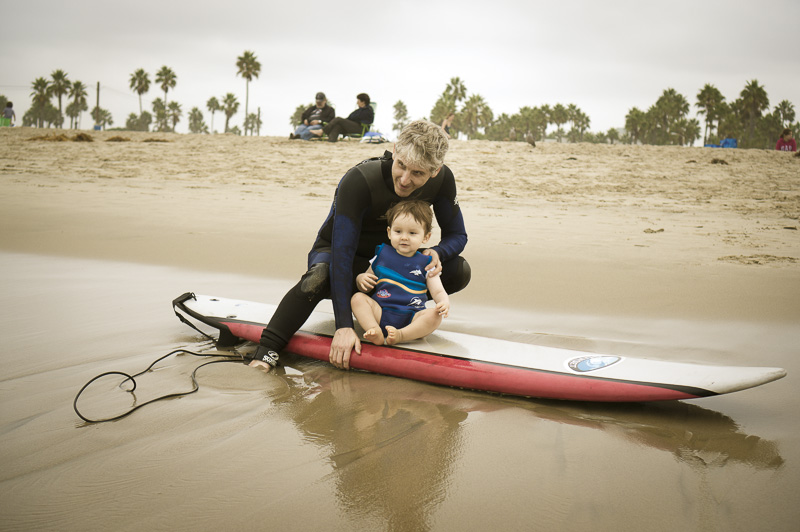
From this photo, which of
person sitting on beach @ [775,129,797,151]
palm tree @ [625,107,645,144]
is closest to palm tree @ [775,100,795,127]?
palm tree @ [625,107,645,144]

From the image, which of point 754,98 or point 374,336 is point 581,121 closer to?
point 754,98

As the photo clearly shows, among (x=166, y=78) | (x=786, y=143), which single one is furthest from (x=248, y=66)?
(x=786, y=143)

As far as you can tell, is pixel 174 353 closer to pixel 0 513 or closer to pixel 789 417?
pixel 0 513

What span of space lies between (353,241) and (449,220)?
623 mm

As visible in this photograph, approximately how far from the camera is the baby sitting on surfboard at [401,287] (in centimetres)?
292

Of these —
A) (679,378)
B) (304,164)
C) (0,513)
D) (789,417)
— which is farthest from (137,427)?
(304,164)

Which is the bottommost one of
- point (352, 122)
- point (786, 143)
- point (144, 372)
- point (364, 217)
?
point (144, 372)

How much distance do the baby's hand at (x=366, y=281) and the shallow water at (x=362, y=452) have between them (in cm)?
44

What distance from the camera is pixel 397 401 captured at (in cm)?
255

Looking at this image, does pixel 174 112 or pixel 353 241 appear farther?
pixel 174 112

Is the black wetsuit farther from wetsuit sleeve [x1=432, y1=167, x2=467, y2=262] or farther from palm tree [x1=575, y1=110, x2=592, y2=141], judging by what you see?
palm tree [x1=575, y1=110, x2=592, y2=141]

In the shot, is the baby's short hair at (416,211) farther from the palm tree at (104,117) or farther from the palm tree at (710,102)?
the palm tree at (104,117)

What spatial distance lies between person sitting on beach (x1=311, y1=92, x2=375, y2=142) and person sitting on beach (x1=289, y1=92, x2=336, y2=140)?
0.58ft

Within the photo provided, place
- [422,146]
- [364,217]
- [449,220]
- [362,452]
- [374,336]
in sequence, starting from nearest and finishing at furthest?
[362,452], [422,146], [374,336], [364,217], [449,220]
